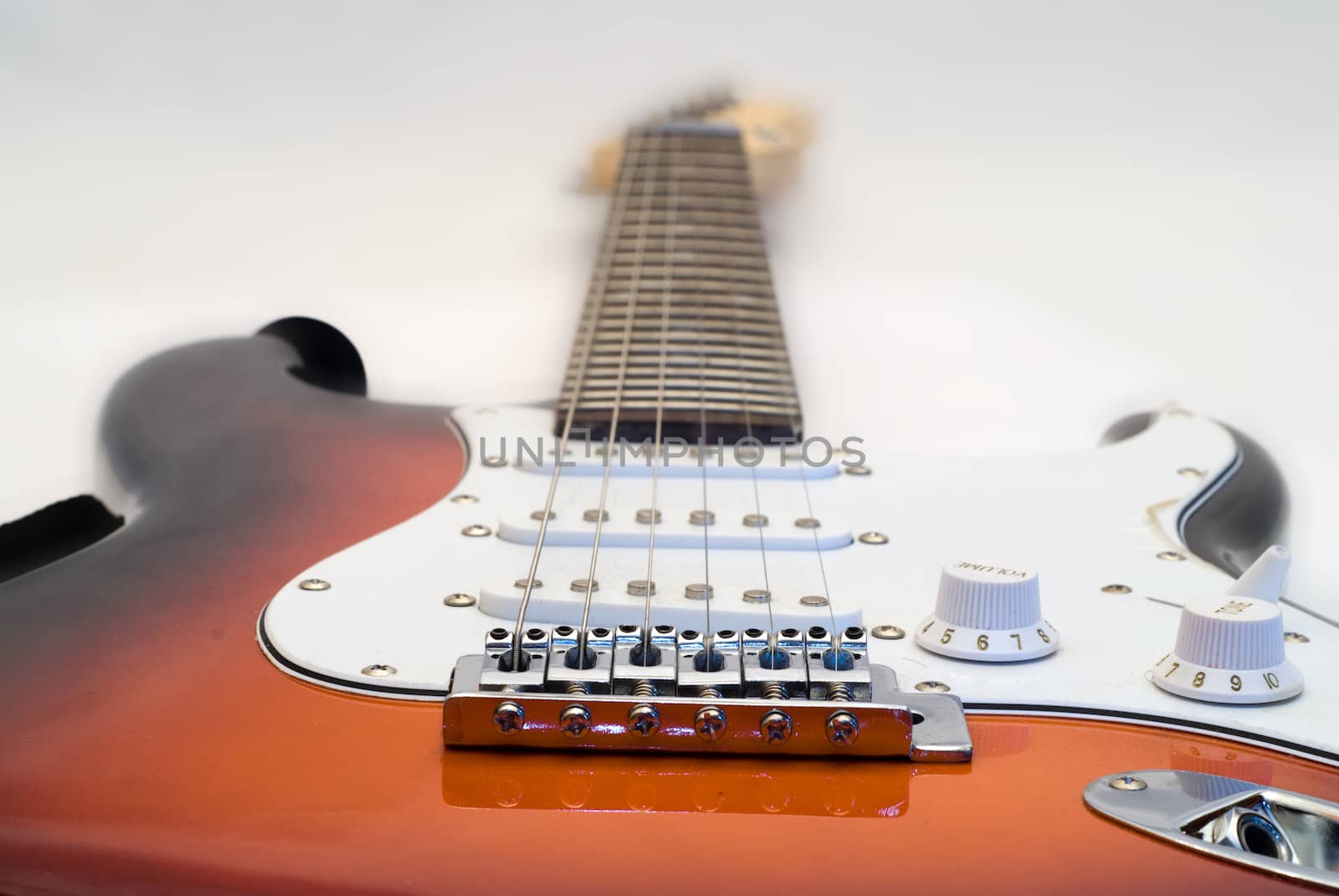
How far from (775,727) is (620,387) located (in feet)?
2.64

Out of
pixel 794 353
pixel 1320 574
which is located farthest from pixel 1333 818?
pixel 794 353

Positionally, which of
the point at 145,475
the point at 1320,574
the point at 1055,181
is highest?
the point at 1055,181

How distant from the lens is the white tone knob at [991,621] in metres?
0.87

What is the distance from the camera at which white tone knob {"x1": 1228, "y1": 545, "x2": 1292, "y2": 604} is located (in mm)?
891

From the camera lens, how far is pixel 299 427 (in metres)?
1.44

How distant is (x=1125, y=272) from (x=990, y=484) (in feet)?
3.48

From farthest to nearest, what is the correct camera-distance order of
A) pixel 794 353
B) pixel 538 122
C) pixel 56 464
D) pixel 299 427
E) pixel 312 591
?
pixel 538 122, pixel 794 353, pixel 56 464, pixel 299 427, pixel 312 591

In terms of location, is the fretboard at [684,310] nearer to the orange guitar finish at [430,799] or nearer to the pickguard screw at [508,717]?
the orange guitar finish at [430,799]

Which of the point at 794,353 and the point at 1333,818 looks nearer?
the point at 1333,818

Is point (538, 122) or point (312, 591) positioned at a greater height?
point (538, 122)

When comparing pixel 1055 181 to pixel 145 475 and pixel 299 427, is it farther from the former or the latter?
pixel 145 475

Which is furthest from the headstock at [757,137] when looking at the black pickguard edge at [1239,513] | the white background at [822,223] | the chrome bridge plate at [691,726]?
the chrome bridge plate at [691,726]

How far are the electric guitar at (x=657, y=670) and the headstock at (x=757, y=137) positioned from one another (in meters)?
1.06

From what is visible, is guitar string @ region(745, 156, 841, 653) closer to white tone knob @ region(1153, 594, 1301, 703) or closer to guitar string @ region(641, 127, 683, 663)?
guitar string @ region(641, 127, 683, 663)
